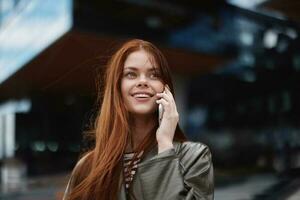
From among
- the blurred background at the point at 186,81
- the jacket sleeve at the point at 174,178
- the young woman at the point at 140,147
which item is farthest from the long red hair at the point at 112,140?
the blurred background at the point at 186,81

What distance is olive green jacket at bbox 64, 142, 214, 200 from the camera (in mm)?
1381

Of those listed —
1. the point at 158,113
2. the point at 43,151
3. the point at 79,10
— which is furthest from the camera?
the point at 43,151

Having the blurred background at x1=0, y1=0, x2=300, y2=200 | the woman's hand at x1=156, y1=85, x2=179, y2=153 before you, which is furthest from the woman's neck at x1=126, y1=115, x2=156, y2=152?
the blurred background at x1=0, y1=0, x2=300, y2=200

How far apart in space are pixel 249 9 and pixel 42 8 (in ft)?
14.7

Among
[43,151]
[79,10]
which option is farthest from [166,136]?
[43,151]

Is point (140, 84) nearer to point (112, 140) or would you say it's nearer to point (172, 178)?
point (112, 140)

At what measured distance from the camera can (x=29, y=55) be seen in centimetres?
1066

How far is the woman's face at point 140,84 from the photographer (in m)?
1.53

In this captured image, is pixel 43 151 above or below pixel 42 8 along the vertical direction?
below

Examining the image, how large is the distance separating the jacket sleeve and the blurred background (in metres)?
5.36

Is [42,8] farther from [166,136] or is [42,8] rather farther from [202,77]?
[166,136]

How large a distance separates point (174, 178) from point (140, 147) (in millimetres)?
192

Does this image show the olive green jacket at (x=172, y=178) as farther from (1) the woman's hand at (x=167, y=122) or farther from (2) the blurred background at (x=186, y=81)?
(2) the blurred background at (x=186, y=81)

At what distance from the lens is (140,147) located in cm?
153
